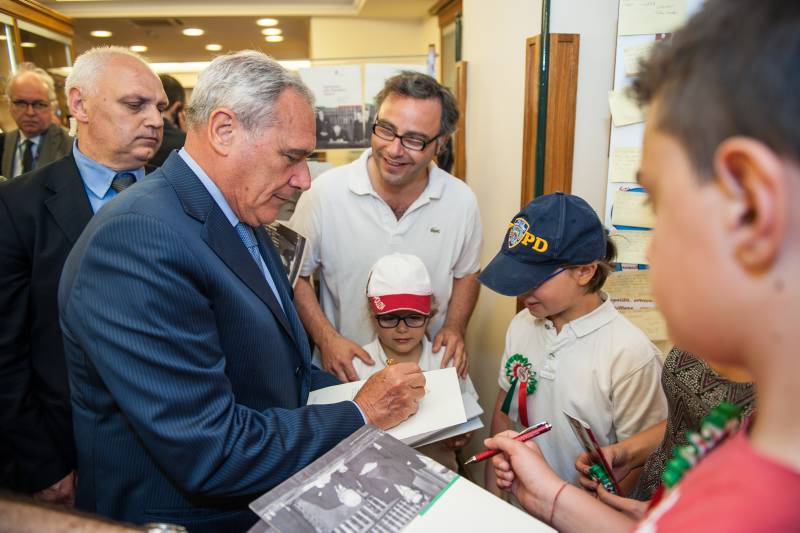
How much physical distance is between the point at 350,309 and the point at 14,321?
3.91ft

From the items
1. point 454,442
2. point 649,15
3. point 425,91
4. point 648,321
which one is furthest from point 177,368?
point 649,15

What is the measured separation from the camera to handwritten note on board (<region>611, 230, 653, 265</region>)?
1.95 m

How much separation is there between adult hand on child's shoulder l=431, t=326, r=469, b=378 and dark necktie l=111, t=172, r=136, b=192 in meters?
1.35

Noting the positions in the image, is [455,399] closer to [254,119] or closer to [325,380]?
[325,380]

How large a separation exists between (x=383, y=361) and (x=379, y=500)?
45.3 inches

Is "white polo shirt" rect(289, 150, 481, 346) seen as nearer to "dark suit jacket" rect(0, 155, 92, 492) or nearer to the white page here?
"dark suit jacket" rect(0, 155, 92, 492)

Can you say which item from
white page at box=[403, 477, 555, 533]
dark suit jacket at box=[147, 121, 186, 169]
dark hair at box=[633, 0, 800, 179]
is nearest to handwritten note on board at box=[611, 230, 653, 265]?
white page at box=[403, 477, 555, 533]

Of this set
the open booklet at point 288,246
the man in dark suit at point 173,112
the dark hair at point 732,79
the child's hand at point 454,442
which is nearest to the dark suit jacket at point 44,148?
the man in dark suit at point 173,112

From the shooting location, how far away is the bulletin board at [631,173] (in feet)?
5.92

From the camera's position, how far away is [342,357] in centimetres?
202

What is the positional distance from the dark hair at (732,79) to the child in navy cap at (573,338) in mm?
1090

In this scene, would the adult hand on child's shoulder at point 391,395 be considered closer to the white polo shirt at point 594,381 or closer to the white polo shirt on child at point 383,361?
the white polo shirt at point 594,381

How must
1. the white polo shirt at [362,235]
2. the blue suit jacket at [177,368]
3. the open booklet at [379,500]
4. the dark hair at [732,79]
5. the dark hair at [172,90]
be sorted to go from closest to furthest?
1. the dark hair at [732,79]
2. the open booklet at [379,500]
3. the blue suit jacket at [177,368]
4. the white polo shirt at [362,235]
5. the dark hair at [172,90]

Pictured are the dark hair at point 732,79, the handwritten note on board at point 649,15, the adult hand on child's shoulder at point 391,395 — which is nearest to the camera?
the dark hair at point 732,79
